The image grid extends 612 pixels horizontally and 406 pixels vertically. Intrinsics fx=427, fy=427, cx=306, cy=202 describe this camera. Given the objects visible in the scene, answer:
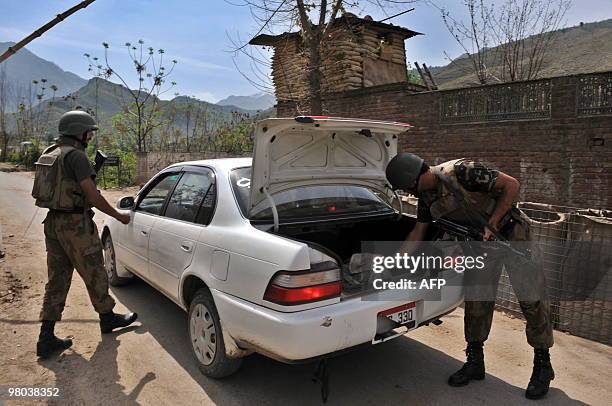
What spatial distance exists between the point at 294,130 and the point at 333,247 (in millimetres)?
1087

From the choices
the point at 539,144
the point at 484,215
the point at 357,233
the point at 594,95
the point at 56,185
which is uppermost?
the point at 594,95

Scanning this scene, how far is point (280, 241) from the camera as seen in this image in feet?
8.21

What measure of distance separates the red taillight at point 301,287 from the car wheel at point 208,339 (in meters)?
0.66

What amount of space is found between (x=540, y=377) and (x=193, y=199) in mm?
2844

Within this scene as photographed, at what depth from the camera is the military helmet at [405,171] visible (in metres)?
2.90

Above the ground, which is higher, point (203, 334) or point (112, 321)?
point (203, 334)

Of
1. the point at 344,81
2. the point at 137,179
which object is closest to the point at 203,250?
the point at 344,81

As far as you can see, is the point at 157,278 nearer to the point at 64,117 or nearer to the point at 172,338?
the point at 172,338

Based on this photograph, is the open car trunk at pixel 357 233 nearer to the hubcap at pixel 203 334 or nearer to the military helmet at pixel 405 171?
the military helmet at pixel 405 171

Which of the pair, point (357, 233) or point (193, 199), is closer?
point (193, 199)

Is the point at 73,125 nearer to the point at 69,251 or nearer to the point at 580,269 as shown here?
the point at 69,251

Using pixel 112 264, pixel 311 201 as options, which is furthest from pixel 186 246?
pixel 112 264

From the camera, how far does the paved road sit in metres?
2.84

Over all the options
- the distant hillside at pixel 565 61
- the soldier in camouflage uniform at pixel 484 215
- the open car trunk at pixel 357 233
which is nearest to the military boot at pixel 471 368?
the soldier in camouflage uniform at pixel 484 215
